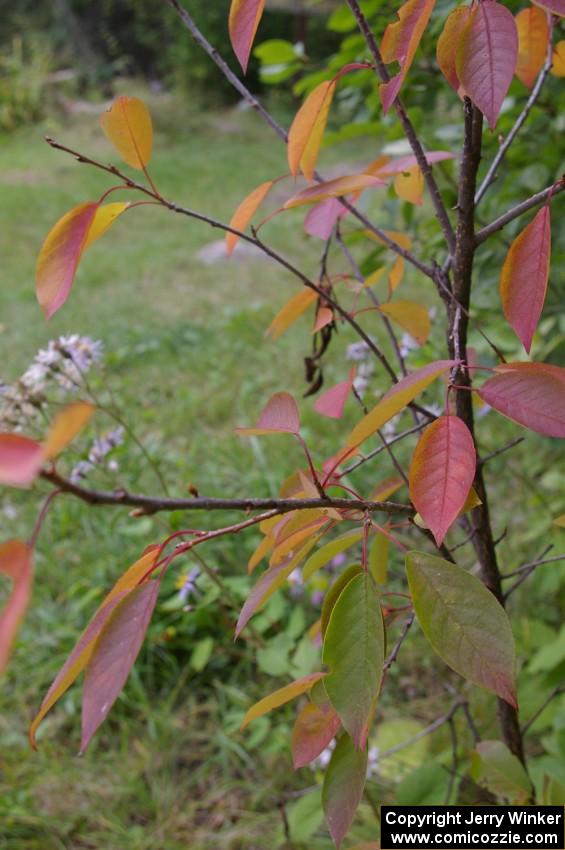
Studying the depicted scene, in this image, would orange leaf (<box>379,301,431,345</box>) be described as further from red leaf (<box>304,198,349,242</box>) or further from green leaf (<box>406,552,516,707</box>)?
green leaf (<box>406,552,516,707</box>)

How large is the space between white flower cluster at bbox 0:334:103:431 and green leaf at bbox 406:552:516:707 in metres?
0.76

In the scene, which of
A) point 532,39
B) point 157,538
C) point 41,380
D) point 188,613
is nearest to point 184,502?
point 532,39

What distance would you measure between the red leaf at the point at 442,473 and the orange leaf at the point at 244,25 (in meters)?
0.27

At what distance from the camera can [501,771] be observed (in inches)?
27.6

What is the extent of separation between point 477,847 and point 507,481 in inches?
57.7

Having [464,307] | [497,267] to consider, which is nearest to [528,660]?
[497,267]

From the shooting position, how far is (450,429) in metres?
0.45

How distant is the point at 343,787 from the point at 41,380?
829 millimetres

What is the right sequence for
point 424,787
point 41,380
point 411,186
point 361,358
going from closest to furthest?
point 411,186 < point 424,787 < point 41,380 < point 361,358

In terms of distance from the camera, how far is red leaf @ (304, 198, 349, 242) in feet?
2.31

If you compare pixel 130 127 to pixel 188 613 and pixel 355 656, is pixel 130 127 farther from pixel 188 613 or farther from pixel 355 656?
pixel 188 613

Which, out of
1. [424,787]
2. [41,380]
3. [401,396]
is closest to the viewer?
[401,396]

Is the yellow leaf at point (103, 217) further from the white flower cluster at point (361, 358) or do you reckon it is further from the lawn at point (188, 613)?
the white flower cluster at point (361, 358)

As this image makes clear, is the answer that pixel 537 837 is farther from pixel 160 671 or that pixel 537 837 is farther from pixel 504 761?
pixel 160 671
